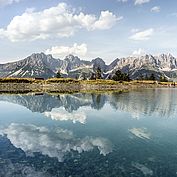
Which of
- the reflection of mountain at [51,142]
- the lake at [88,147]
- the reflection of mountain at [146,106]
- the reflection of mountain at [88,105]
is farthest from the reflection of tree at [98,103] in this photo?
the reflection of mountain at [51,142]

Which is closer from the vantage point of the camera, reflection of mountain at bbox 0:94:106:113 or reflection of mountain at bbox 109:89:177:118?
reflection of mountain at bbox 109:89:177:118

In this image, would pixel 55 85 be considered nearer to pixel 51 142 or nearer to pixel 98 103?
pixel 98 103

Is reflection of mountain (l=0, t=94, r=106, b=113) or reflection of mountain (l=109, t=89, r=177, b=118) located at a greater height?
reflection of mountain (l=109, t=89, r=177, b=118)

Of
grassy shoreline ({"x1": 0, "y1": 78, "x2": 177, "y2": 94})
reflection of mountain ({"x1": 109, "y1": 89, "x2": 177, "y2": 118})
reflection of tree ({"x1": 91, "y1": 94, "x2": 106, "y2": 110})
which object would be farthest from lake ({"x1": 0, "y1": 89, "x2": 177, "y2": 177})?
grassy shoreline ({"x1": 0, "y1": 78, "x2": 177, "y2": 94})

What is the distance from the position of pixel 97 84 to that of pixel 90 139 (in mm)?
134519

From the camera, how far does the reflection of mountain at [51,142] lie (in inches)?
982

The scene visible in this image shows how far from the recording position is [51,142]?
28.2 m

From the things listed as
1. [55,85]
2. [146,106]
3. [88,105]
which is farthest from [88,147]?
[55,85]

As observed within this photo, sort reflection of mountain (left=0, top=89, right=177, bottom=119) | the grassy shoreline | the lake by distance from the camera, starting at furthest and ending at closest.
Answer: the grassy shoreline, reflection of mountain (left=0, top=89, right=177, bottom=119), the lake

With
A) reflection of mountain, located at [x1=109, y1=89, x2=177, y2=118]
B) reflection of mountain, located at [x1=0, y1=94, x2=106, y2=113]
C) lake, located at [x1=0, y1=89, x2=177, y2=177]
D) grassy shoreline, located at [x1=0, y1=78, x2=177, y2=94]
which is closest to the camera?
lake, located at [x1=0, y1=89, x2=177, y2=177]

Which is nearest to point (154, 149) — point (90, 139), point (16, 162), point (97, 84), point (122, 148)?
point (122, 148)

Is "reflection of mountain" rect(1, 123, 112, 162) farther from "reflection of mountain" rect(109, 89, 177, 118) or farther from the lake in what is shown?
"reflection of mountain" rect(109, 89, 177, 118)

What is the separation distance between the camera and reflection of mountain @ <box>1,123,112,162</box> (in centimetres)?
2495

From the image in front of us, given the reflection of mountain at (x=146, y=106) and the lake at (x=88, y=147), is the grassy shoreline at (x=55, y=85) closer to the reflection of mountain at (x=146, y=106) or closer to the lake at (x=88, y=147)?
the reflection of mountain at (x=146, y=106)
